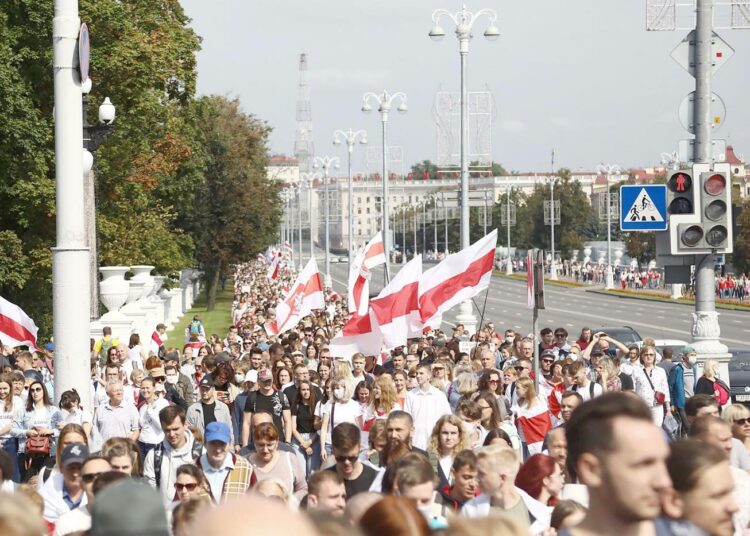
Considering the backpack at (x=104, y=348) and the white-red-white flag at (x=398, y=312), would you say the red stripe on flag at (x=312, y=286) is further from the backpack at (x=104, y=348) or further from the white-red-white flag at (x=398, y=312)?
the white-red-white flag at (x=398, y=312)

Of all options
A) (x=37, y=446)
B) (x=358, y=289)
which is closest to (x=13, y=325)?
(x=37, y=446)

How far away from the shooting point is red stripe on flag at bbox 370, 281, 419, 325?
1839 centimetres

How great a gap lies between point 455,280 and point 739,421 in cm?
964

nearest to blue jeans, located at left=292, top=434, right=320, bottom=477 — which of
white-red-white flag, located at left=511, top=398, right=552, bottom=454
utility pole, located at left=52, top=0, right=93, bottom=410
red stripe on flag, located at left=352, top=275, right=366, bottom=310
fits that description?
white-red-white flag, located at left=511, top=398, right=552, bottom=454

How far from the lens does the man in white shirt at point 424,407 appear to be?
13211 mm

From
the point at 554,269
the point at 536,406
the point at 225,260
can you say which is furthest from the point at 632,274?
the point at 536,406

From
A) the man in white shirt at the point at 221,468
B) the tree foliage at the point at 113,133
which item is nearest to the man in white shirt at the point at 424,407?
the man in white shirt at the point at 221,468

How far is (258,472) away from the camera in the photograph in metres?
9.78

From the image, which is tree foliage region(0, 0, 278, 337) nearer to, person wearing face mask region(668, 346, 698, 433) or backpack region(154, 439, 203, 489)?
person wearing face mask region(668, 346, 698, 433)

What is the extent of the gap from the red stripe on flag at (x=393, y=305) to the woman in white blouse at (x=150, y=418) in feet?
18.0

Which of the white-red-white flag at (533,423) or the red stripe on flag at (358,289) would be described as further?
the red stripe on flag at (358,289)

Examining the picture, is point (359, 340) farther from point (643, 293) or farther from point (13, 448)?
point (643, 293)

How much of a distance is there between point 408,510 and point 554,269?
11225 centimetres

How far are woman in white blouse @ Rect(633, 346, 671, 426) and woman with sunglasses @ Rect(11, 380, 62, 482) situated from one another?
6120 mm
